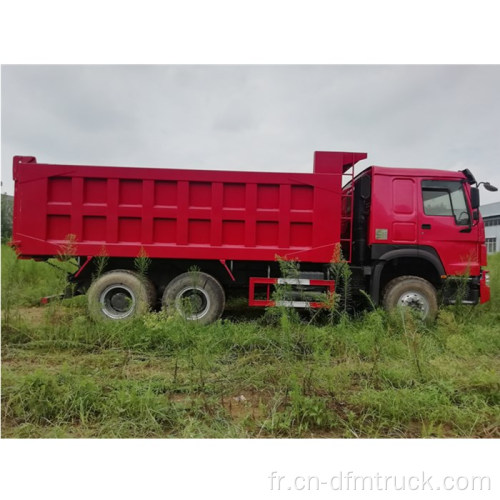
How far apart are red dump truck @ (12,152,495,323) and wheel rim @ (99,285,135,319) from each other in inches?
0.6

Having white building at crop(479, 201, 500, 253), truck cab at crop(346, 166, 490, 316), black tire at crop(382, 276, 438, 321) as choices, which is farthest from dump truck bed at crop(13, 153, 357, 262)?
white building at crop(479, 201, 500, 253)

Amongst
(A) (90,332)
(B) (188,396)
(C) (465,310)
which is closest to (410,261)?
(C) (465,310)

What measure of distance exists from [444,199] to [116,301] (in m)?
5.27

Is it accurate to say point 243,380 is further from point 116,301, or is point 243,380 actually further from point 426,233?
point 426,233

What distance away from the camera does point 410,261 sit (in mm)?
4750

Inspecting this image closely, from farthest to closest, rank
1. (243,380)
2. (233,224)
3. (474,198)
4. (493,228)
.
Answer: (493,228) < (233,224) < (474,198) < (243,380)

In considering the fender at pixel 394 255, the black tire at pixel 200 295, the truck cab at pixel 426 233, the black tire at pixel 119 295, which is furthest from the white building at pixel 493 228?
the black tire at pixel 119 295

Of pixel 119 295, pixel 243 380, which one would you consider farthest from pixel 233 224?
pixel 243 380

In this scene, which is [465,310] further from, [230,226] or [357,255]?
[230,226]

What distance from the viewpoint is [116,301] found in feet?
15.3

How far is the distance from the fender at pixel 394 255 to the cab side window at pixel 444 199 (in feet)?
1.96

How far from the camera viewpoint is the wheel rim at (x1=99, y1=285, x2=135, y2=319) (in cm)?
460

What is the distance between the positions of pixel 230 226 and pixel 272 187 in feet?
2.86

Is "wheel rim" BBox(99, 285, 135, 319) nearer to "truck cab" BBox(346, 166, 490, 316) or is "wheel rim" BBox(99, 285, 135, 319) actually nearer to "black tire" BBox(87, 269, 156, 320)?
"black tire" BBox(87, 269, 156, 320)
